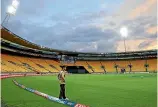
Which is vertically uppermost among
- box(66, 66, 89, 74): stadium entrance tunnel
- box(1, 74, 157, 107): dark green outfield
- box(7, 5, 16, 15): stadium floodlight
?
box(7, 5, 16, 15): stadium floodlight

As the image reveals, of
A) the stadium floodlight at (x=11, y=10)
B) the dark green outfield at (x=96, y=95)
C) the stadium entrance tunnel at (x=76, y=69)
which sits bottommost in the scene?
the dark green outfield at (x=96, y=95)

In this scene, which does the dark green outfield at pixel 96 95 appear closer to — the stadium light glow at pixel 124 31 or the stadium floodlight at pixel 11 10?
the stadium floodlight at pixel 11 10

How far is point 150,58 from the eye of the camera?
10338 centimetres

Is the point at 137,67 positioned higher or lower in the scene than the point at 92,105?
higher

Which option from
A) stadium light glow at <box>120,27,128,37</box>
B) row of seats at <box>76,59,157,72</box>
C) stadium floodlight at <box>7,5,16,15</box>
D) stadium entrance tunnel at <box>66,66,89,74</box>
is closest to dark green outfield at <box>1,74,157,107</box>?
Result: stadium floodlight at <box>7,5,16,15</box>

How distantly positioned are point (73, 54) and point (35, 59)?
81.8ft

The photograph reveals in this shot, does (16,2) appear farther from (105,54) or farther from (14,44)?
(105,54)

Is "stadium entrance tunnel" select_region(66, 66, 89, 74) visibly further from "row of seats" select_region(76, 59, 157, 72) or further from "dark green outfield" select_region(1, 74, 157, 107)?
"dark green outfield" select_region(1, 74, 157, 107)

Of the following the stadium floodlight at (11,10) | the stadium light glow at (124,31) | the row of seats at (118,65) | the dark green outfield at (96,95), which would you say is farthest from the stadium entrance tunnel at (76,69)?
the dark green outfield at (96,95)

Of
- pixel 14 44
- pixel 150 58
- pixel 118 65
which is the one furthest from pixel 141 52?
pixel 14 44

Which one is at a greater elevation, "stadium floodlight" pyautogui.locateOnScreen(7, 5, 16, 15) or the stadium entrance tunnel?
"stadium floodlight" pyautogui.locateOnScreen(7, 5, 16, 15)

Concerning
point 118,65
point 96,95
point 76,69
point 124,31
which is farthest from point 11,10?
point 118,65

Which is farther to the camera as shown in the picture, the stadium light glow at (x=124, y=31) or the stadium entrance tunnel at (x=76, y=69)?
the stadium entrance tunnel at (x=76, y=69)

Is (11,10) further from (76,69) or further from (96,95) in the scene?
(76,69)
